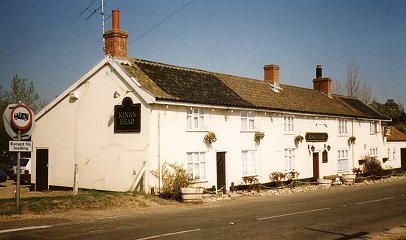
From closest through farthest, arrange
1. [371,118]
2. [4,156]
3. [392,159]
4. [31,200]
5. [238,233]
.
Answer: [238,233] < [31,200] < [371,118] < [392,159] < [4,156]

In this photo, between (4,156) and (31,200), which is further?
(4,156)

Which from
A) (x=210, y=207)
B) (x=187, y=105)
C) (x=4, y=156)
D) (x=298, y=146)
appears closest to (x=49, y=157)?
(x=187, y=105)

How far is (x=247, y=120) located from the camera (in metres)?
28.2

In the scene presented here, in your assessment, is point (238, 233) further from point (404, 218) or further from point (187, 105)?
point (187, 105)

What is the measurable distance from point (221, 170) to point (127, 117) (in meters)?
6.88

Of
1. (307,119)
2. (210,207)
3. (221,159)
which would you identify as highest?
(307,119)

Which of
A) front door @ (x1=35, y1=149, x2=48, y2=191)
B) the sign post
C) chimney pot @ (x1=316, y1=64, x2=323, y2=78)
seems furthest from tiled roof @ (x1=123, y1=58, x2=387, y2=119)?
front door @ (x1=35, y1=149, x2=48, y2=191)

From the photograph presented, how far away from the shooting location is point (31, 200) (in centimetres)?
1714

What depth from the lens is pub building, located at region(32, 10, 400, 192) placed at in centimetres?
2266

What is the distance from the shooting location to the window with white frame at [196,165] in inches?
952

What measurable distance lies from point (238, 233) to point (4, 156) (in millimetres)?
60015

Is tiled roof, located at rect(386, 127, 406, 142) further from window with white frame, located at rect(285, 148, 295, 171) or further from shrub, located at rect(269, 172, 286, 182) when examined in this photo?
shrub, located at rect(269, 172, 286, 182)

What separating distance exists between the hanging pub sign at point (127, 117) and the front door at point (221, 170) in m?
5.96

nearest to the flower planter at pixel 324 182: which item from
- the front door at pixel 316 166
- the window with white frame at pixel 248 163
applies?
the front door at pixel 316 166
